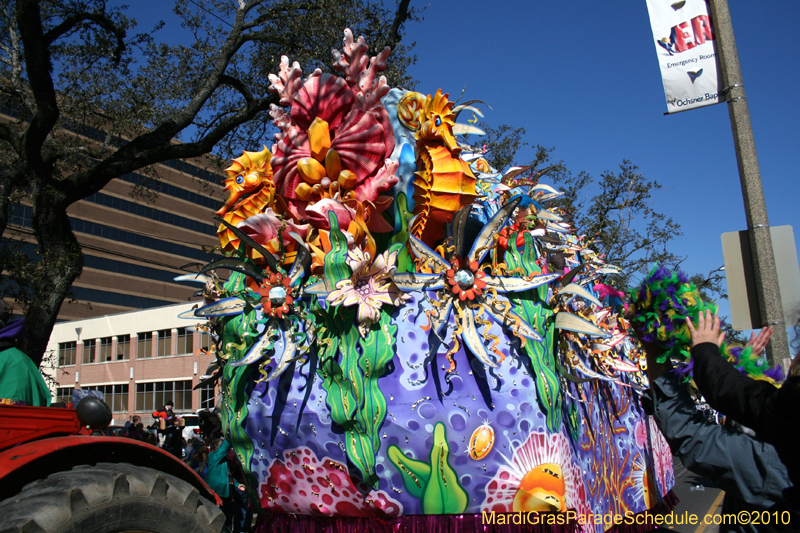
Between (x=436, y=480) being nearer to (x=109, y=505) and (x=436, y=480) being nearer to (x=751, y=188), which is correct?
(x=109, y=505)

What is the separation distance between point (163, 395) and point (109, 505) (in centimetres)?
3298

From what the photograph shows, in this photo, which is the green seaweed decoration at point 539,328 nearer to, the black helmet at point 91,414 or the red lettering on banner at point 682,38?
the red lettering on banner at point 682,38

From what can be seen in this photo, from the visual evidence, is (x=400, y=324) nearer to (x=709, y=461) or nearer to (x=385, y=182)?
(x=385, y=182)

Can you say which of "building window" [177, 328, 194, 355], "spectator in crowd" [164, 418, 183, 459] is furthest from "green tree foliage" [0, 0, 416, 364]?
"building window" [177, 328, 194, 355]

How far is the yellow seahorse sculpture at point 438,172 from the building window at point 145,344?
3220cm

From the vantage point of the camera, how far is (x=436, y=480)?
375 centimetres

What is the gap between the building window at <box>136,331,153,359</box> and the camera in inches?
1315

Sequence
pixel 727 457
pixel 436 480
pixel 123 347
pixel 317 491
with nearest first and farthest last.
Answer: pixel 727 457 < pixel 436 480 < pixel 317 491 < pixel 123 347

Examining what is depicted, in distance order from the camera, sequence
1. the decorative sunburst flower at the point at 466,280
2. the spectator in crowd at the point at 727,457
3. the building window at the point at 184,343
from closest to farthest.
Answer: the spectator in crowd at the point at 727,457 < the decorative sunburst flower at the point at 466,280 < the building window at the point at 184,343

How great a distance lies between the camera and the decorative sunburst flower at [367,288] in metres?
3.89

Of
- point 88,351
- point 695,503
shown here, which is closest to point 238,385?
point 695,503

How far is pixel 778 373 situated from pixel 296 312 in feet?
9.46

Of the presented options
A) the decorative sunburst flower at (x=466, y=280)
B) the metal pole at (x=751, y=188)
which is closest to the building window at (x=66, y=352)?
the decorative sunburst flower at (x=466, y=280)

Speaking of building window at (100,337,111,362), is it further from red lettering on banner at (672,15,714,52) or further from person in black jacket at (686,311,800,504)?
person in black jacket at (686,311,800,504)
